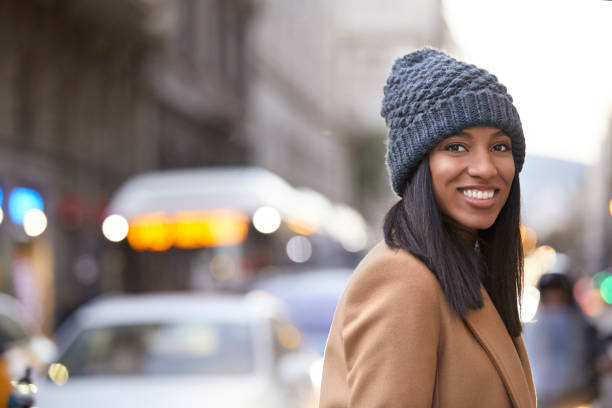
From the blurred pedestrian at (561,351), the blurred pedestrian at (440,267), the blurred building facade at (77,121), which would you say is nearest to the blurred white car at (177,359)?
the blurred pedestrian at (561,351)

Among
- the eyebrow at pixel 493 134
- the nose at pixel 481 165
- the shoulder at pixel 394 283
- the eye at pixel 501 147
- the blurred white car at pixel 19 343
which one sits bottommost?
the blurred white car at pixel 19 343

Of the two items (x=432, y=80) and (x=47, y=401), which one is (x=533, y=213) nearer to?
(x=47, y=401)

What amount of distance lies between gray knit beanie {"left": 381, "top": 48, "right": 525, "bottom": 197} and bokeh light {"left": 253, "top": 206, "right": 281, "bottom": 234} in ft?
49.7

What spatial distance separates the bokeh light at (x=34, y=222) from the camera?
2053 centimetres

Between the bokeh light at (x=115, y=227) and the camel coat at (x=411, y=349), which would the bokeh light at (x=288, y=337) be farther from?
the bokeh light at (x=115, y=227)

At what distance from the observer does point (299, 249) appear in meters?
20.7

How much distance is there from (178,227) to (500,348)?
15436 mm

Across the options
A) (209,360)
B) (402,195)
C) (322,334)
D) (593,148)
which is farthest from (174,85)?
(402,195)

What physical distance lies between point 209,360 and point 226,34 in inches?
1388

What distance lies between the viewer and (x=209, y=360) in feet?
23.4

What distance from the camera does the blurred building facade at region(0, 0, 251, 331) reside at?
20422 millimetres

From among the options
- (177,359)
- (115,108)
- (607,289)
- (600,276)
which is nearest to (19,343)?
(177,359)

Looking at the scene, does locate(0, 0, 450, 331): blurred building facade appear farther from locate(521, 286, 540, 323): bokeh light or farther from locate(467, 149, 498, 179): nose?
locate(521, 286, 540, 323): bokeh light

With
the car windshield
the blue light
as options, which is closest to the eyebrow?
the car windshield
